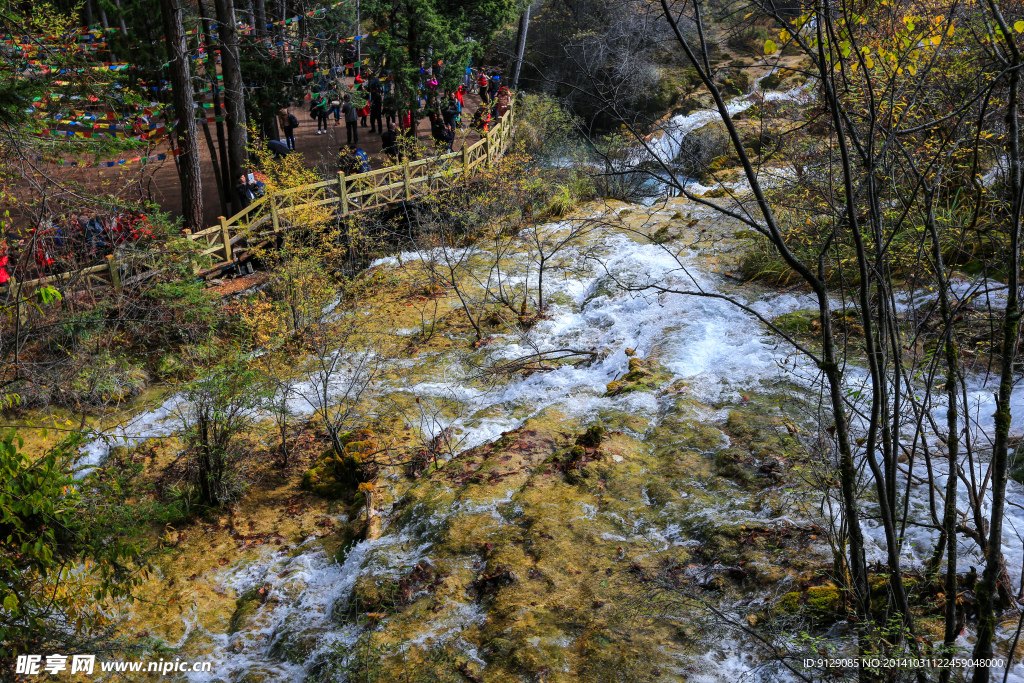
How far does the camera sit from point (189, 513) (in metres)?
6.88

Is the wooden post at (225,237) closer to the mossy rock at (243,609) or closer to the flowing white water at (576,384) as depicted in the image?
the flowing white water at (576,384)

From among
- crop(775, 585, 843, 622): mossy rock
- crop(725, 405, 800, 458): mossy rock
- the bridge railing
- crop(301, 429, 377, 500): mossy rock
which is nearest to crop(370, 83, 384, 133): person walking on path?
the bridge railing

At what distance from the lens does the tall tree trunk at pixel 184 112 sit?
1148cm

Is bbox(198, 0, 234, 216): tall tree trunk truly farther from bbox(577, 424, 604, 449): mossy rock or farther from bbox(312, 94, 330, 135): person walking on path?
bbox(577, 424, 604, 449): mossy rock

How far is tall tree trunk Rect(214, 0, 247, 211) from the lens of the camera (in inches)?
503

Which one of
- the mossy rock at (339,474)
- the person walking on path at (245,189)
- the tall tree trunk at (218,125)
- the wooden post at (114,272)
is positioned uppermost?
the tall tree trunk at (218,125)

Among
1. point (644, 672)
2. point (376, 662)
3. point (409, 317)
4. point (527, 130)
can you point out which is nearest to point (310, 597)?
point (376, 662)

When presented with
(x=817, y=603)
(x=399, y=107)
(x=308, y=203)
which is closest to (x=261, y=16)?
(x=399, y=107)

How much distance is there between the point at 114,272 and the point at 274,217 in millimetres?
3324

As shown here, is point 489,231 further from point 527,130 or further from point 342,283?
point 527,130

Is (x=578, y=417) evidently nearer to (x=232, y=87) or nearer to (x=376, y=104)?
(x=232, y=87)

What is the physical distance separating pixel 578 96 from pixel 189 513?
61.7ft

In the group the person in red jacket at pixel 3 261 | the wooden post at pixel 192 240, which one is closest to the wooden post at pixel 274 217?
the wooden post at pixel 192 240

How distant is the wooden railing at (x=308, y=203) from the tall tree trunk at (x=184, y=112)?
69 centimetres
